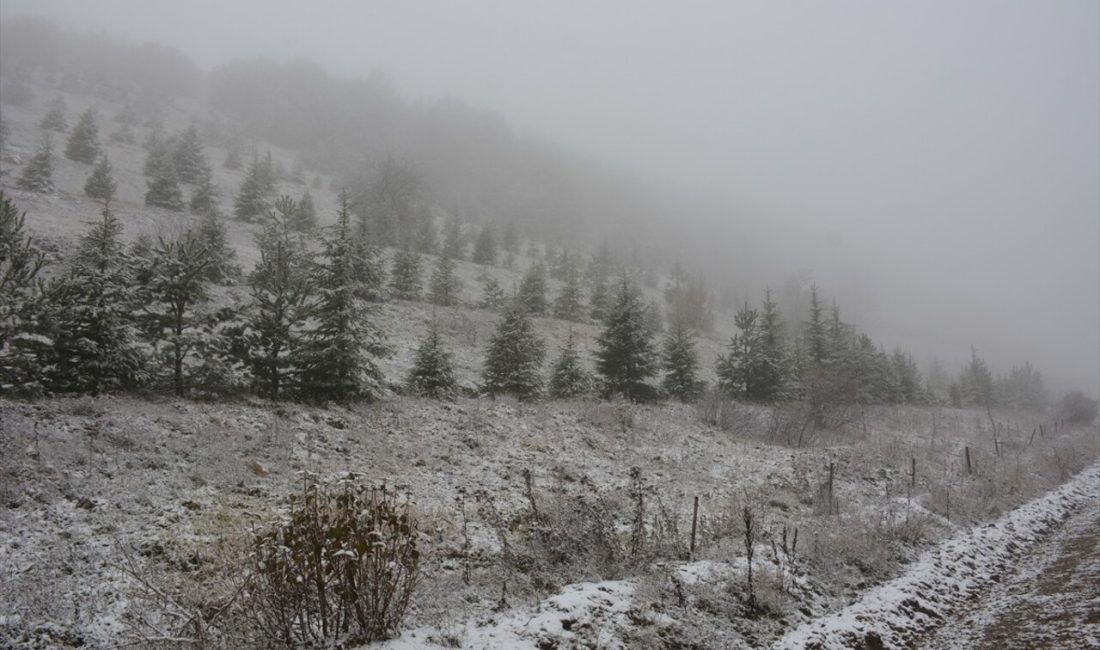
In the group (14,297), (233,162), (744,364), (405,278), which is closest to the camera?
(14,297)

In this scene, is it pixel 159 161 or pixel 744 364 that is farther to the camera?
pixel 159 161

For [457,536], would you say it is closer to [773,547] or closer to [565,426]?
[773,547]

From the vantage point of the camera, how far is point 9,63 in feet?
244

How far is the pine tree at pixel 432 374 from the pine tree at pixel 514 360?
2446 mm

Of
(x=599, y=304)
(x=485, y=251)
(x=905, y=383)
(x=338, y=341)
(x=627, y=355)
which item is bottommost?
(x=905, y=383)

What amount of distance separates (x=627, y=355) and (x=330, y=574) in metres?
21.5

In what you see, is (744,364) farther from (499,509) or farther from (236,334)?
(236,334)

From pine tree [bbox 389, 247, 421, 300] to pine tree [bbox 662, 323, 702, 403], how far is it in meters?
19.8

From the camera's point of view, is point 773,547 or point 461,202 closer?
point 773,547

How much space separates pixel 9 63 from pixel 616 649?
11225cm

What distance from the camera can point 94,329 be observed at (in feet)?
42.6

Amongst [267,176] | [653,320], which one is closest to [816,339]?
[653,320]

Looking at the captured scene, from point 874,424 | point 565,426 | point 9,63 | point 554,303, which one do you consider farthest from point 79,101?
point 874,424

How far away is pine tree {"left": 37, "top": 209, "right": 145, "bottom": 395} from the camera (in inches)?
492
